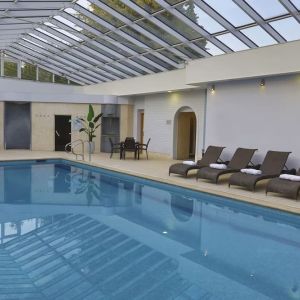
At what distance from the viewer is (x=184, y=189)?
10.9 m

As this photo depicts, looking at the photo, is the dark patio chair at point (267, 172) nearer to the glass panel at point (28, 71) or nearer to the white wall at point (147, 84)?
the white wall at point (147, 84)

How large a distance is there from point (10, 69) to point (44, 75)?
206cm

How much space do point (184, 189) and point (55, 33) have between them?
31.1 feet

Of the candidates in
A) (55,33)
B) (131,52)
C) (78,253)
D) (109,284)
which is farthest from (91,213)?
(55,33)

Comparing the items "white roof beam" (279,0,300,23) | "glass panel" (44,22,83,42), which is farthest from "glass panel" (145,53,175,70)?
"white roof beam" (279,0,300,23)

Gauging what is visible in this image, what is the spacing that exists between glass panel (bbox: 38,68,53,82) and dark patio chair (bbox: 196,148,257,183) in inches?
627

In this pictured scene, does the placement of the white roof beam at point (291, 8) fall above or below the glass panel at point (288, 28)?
above

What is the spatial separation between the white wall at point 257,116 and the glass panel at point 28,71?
14.0 m

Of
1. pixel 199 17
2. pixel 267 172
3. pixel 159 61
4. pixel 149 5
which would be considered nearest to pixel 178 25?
pixel 199 17

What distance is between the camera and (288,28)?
10430 millimetres

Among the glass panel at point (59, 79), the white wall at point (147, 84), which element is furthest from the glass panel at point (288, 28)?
the glass panel at point (59, 79)

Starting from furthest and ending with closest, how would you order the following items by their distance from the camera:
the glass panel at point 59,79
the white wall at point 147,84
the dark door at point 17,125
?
the glass panel at point 59,79 → the dark door at point 17,125 → the white wall at point 147,84

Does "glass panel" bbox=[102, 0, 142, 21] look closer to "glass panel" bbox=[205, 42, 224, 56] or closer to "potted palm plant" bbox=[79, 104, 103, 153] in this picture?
"glass panel" bbox=[205, 42, 224, 56]

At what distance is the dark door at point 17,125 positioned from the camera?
20.6 meters
